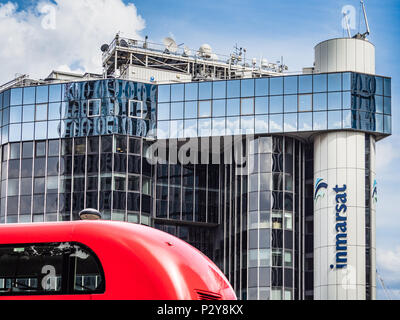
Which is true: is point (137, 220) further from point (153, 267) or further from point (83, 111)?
point (153, 267)

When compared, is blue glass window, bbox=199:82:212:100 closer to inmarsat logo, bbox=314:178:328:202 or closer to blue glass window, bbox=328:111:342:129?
blue glass window, bbox=328:111:342:129

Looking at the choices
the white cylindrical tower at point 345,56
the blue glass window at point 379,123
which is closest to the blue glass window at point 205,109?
the white cylindrical tower at point 345,56

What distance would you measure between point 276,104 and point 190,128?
280 inches

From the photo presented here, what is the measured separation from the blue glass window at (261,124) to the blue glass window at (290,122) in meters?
1.58

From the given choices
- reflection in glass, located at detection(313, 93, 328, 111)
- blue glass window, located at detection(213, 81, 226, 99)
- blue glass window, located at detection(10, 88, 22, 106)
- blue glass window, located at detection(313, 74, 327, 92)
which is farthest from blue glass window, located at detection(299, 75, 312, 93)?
blue glass window, located at detection(10, 88, 22, 106)

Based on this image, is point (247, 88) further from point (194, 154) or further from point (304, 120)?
point (194, 154)

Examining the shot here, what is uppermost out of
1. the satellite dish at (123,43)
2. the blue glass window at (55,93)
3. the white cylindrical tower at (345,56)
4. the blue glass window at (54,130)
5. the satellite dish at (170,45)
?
the satellite dish at (170,45)

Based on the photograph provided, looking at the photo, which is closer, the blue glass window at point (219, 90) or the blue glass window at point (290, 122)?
the blue glass window at point (290, 122)

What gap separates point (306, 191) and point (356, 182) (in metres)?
4.82

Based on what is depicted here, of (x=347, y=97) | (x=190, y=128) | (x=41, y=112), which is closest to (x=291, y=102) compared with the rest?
(x=347, y=97)

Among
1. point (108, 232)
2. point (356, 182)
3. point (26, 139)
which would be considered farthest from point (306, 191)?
point (108, 232)

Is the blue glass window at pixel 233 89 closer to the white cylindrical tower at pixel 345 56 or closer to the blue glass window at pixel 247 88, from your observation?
the blue glass window at pixel 247 88

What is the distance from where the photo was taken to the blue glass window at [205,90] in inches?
2512
